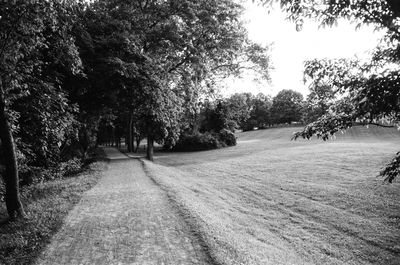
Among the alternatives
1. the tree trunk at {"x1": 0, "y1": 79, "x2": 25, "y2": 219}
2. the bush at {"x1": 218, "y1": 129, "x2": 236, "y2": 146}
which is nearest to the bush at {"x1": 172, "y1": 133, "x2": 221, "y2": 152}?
the bush at {"x1": 218, "y1": 129, "x2": 236, "y2": 146}

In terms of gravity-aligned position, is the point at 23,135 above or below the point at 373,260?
above

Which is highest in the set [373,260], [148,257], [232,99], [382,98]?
[232,99]

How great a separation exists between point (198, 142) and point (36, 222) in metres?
32.7

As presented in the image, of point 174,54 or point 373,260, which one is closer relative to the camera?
point 373,260

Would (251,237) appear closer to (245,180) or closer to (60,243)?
(60,243)

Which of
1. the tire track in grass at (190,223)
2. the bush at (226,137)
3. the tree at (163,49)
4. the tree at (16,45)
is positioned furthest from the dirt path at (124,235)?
the bush at (226,137)

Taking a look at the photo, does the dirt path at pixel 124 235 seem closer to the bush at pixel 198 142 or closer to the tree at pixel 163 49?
the tree at pixel 163 49

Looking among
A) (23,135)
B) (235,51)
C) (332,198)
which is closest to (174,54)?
(235,51)

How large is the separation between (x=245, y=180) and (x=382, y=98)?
1156cm

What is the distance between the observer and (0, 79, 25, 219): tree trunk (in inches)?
277

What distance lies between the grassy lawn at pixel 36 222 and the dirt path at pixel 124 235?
0.83ft

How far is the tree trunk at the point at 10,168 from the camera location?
703 centimetres

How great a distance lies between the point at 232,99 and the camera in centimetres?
4053

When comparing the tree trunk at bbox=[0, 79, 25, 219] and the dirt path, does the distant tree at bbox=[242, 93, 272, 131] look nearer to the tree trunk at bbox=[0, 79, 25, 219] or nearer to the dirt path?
the dirt path
